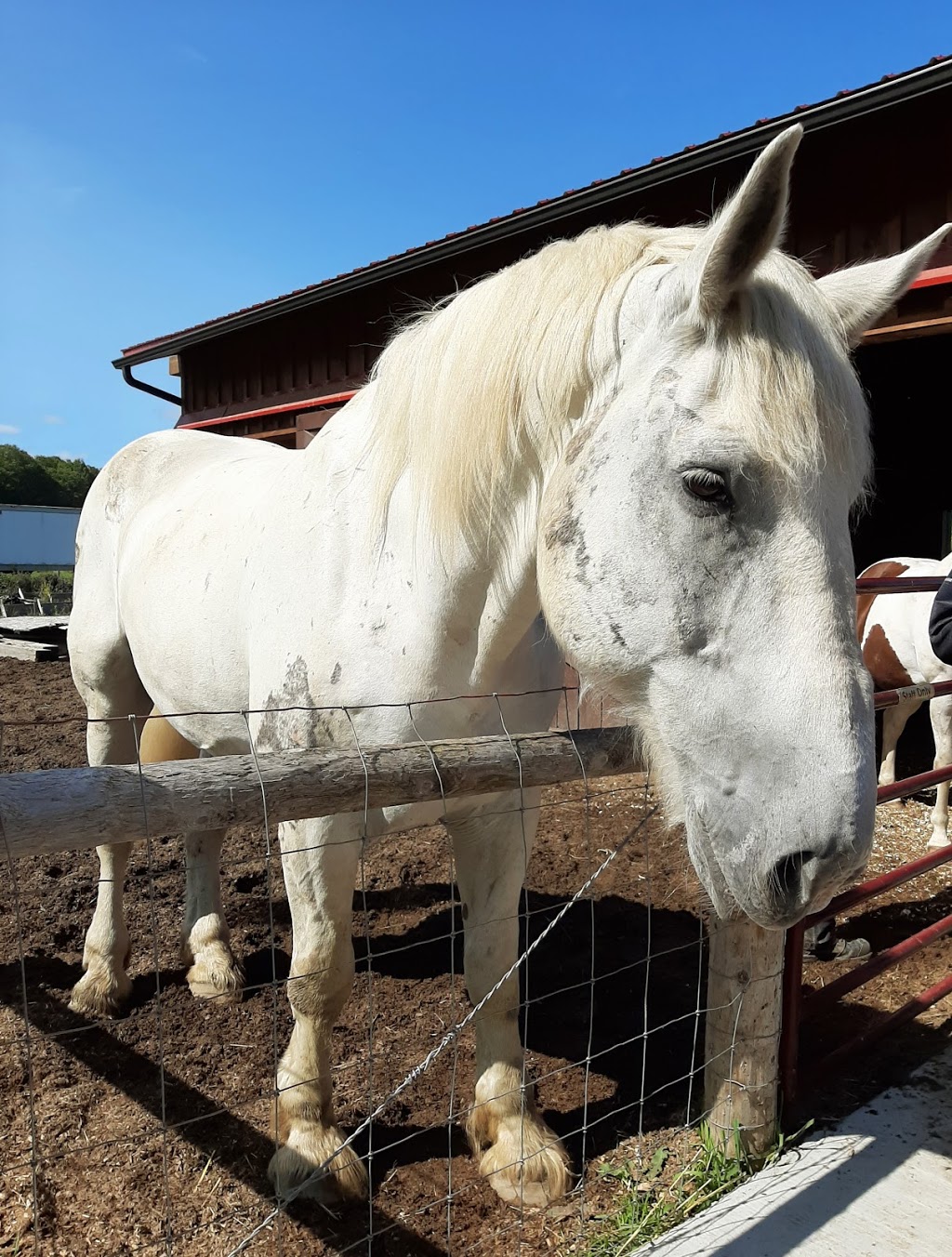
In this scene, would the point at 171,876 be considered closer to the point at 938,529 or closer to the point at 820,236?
the point at 820,236

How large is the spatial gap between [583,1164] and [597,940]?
1405 mm

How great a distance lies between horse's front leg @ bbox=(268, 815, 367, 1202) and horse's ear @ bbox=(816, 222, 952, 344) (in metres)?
1.65

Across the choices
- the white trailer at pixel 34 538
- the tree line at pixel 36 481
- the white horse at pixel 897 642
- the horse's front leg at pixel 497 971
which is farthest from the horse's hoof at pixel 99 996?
the tree line at pixel 36 481

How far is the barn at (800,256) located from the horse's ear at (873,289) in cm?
42

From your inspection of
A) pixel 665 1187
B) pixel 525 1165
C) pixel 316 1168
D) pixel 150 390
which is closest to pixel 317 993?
pixel 316 1168

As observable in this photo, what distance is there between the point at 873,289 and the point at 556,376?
2.30 feet

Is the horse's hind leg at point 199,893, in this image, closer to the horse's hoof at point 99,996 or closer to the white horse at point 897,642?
the horse's hoof at point 99,996

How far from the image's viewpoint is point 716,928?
2.20 metres

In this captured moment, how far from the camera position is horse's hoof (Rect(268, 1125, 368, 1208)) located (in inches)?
83.0

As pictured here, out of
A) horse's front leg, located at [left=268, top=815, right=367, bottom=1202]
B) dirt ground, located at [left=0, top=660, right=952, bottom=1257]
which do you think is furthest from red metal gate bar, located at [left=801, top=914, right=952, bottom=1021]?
horse's front leg, located at [left=268, top=815, right=367, bottom=1202]

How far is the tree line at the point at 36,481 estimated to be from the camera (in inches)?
2869

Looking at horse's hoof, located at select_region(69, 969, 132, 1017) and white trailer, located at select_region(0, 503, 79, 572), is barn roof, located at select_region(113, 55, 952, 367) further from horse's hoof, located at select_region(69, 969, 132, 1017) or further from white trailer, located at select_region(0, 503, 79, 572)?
white trailer, located at select_region(0, 503, 79, 572)

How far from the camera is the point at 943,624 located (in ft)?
8.39

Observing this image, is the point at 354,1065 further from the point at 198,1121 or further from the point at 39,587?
the point at 39,587
